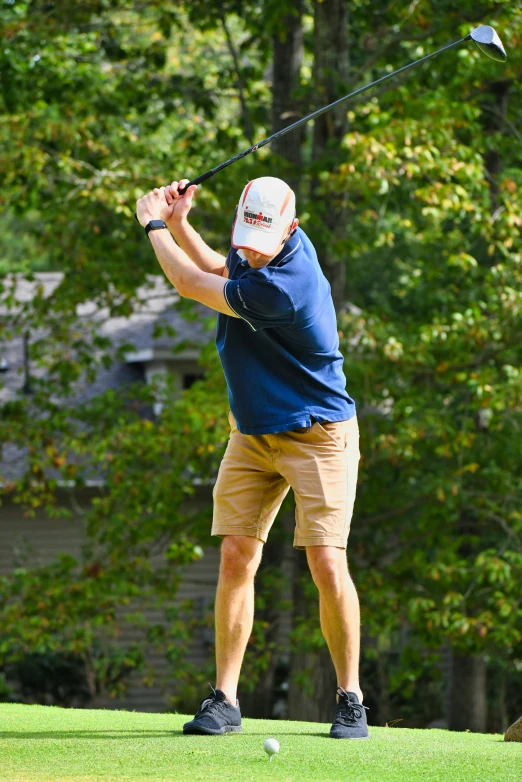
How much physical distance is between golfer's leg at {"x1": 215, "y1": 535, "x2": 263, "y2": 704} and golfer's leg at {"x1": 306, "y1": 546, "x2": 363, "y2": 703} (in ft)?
0.81

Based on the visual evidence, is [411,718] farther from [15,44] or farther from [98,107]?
[15,44]

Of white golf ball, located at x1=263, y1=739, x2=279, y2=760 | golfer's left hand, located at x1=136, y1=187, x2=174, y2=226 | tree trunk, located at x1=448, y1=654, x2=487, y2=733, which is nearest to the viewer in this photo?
white golf ball, located at x1=263, y1=739, x2=279, y2=760

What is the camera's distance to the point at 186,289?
4.18 metres

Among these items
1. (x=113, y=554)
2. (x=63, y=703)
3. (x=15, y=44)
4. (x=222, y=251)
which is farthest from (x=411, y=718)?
(x=15, y=44)

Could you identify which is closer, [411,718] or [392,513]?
[392,513]

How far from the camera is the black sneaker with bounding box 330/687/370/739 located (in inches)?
166

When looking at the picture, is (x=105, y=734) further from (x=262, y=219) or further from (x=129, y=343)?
(x=129, y=343)

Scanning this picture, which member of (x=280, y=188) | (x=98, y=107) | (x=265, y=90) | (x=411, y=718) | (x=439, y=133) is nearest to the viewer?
(x=280, y=188)

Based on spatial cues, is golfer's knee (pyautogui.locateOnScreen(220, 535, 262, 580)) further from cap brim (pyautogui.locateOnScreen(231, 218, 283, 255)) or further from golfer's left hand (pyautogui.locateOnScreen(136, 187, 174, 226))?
golfer's left hand (pyautogui.locateOnScreen(136, 187, 174, 226))

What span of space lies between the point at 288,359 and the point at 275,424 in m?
0.23

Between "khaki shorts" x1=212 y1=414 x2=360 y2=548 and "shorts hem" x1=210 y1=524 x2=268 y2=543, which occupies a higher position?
"khaki shorts" x1=212 y1=414 x2=360 y2=548

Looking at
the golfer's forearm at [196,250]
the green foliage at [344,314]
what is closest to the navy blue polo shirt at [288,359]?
the golfer's forearm at [196,250]

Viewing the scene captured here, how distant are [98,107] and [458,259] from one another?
4.28m

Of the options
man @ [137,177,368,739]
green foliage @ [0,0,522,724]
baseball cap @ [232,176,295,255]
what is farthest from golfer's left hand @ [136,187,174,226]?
green foliage @ [0,0,522,724]
